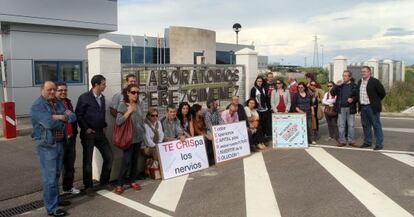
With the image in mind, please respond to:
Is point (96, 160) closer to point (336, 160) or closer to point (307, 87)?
point (336, 160)

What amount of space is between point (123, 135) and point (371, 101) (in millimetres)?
5741

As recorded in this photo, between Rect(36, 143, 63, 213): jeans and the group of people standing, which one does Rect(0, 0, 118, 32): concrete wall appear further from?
Rect(36, 143, 63, 213): jeans

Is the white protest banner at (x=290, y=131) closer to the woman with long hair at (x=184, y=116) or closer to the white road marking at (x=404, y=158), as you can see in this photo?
the white road marking at (x=404, y=158)

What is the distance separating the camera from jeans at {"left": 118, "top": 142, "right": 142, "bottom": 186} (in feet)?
23.4

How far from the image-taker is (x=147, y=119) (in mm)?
8109

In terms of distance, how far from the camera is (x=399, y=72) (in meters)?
25.2

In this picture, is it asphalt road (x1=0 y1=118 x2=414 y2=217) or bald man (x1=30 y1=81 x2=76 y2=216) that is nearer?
bald man (x1=30 y1=81 x2=76 y2=216)

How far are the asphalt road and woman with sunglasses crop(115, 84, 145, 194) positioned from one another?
0.86ft

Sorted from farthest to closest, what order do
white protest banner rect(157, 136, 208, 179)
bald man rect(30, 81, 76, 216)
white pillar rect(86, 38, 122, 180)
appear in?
white protest banner rect(157, 136, 208, 179) → white pillar rect(86, 38, 122, 180) → bald man rect(30, 81, 76, 216)

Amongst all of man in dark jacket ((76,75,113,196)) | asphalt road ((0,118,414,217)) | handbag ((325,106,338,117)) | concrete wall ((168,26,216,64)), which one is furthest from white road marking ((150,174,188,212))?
concrete wall ((168,26,216,64))

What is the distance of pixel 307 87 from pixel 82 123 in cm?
627

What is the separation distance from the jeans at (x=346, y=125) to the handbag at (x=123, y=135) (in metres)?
5.68

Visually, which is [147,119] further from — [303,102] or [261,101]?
[303,102]

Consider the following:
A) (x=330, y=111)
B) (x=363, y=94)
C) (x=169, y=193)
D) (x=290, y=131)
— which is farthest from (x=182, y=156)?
(x=330, y=111)
